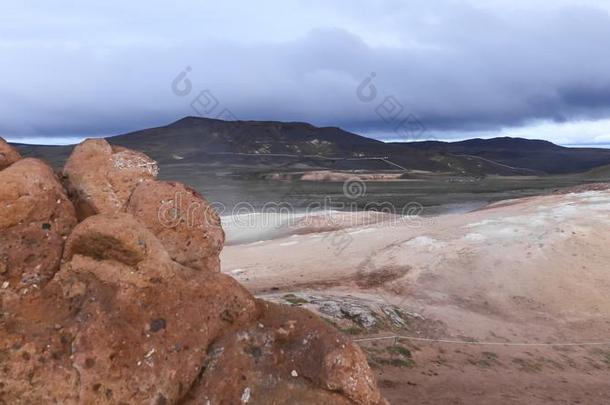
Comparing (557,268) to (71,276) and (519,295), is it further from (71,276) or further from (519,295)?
(71,276)

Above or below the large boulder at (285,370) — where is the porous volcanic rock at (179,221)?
above

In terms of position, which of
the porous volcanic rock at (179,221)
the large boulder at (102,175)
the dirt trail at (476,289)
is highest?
the large boulder at (102,175)

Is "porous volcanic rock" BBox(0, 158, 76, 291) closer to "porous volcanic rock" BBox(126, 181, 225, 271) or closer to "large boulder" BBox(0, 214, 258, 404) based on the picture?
"large boulder" BBox(0, 214, 258, 404)

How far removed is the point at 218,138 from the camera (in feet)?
637

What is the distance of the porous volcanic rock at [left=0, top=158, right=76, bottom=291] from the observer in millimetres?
5395

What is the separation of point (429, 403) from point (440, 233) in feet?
41.9

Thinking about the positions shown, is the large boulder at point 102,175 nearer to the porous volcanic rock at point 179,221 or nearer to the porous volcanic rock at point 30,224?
the porous volcanic rock at point 179,221

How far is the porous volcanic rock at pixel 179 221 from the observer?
634 centimetres

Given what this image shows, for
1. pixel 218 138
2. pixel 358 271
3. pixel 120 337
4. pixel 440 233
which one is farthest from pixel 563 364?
pixel 218 138

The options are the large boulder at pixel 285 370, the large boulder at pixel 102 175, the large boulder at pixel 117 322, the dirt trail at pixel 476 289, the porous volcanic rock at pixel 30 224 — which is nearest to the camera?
the large boulder at pixel 117 322

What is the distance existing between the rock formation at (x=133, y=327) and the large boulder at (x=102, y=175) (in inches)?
18.2

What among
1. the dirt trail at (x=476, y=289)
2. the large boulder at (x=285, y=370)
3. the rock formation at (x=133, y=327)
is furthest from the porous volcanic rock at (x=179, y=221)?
the dirt trail at (x=476, y=289)

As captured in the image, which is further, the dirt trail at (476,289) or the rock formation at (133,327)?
the dirt trail at (476,289)

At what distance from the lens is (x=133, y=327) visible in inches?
203
